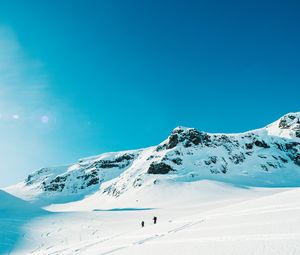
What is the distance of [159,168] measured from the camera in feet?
397

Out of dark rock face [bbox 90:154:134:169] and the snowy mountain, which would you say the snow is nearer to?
dark rock face [bbox 90:154:134:169]

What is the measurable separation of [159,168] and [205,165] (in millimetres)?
16934

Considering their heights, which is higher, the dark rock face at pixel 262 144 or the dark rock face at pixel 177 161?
the dark rock face at pixel 262 144

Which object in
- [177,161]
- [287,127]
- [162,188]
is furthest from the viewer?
[287,127]

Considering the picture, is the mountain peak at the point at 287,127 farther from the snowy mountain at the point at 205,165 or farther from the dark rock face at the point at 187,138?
the dark rock face at the point at 187,138

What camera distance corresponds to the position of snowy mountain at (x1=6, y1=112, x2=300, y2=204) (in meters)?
115

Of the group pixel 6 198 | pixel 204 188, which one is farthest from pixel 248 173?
pixel 6 198

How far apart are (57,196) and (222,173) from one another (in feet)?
288

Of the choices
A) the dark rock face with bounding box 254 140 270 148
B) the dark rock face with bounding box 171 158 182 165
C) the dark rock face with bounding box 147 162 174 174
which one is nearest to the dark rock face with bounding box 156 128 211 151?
the dark rock face with bounding box 171 158 182 165

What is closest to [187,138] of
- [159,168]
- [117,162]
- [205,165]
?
[205,165]

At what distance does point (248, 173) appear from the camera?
119375mm

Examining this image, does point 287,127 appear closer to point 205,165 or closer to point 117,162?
point 205,165

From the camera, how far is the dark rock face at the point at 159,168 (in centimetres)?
11929

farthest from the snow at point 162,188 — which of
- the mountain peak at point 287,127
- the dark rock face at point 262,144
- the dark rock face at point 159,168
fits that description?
the dark rock face at point 159,168
